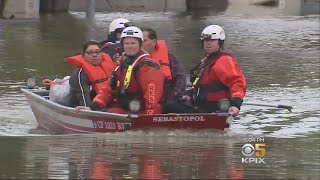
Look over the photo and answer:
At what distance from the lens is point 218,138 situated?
13.8m

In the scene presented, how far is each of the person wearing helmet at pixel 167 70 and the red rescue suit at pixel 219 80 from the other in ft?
1.22

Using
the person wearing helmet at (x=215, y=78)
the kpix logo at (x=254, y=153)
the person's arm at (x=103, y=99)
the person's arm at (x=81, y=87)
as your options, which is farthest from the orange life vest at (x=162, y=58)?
the kpix logo at (x=254, y=153)

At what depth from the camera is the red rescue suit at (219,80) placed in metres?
13.7

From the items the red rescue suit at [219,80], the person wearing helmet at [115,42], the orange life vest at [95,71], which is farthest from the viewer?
the person wearing helmet at [115,42]

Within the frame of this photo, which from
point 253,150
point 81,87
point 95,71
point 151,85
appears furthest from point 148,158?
point 95,71

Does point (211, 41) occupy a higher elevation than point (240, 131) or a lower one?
higher

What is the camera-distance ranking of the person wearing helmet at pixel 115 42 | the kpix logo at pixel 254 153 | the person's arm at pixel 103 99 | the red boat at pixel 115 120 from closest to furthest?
1. the kpix logo at pixel 254 153
2. the red boat at pixel 115 120
3. the person's arm at pixel 103 99
4. the person wearing helmet at pixel 115 42

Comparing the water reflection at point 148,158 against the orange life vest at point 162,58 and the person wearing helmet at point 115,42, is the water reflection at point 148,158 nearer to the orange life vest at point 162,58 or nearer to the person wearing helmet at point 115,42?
the orange life vest at point 162,58

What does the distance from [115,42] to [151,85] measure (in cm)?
314

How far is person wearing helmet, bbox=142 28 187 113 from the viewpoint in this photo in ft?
47.5

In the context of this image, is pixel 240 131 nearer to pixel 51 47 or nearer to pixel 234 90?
pixel 234 90

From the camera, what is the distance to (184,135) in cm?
1380

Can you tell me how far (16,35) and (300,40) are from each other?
9.84 m

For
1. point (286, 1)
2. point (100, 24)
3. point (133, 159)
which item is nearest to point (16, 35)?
point (100, 24)
